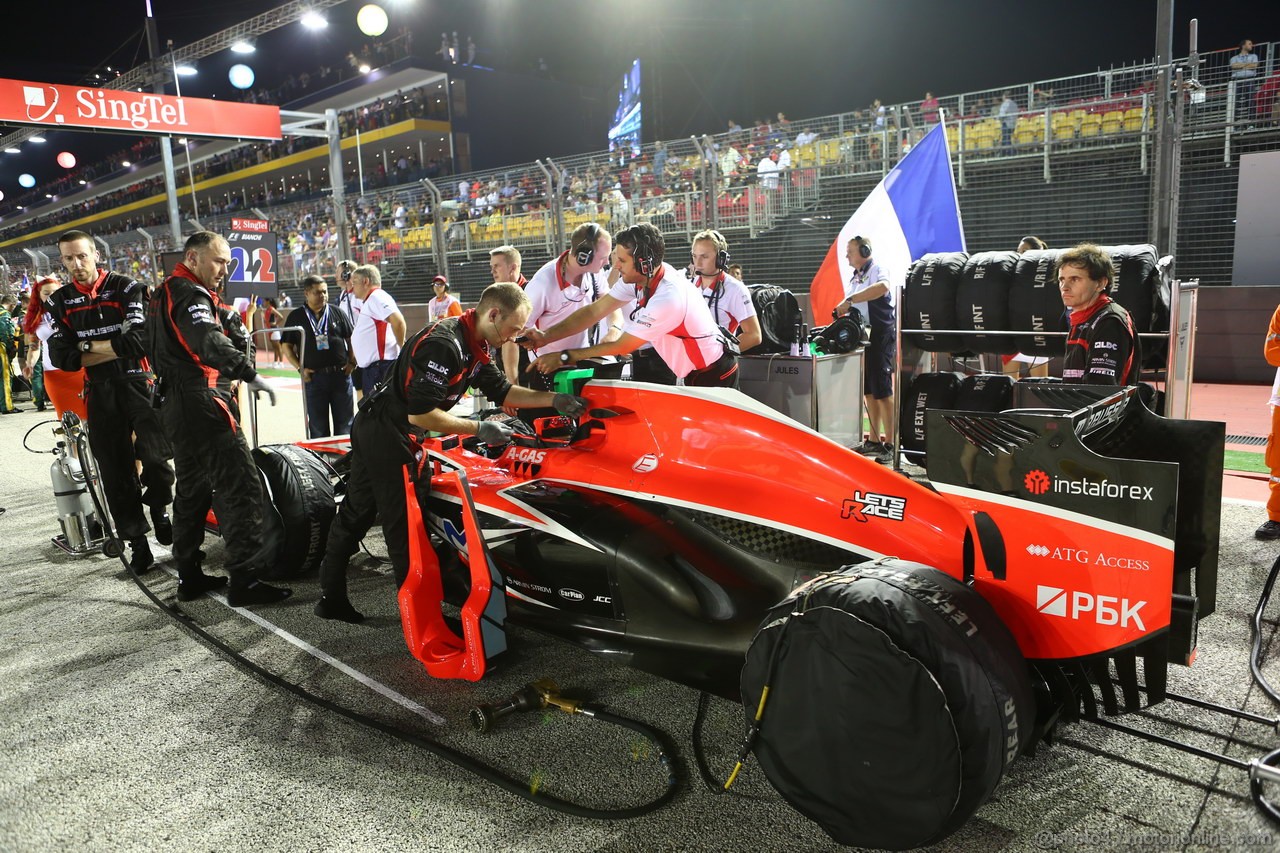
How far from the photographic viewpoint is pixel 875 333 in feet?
24.0

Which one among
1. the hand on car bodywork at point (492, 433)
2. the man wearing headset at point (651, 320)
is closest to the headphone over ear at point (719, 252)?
the man wearing headset at point (651, 320)

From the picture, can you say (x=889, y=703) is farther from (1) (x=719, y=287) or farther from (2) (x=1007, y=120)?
(2) (x=1007, y=120)

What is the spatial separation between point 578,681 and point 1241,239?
10.1m

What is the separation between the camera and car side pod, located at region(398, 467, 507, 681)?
3.10 meters

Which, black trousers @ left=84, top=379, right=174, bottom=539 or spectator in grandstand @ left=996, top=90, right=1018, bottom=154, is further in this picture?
spectator in grandstand @ left=996, top=90, right=1018, bottom=154

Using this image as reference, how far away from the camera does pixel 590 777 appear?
2596mm

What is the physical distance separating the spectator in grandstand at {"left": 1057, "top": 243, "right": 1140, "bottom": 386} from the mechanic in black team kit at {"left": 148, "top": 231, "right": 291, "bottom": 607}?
394 centimetres

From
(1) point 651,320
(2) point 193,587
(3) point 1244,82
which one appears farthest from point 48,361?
(3) point 1244,82

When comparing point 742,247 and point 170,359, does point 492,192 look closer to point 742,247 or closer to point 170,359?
point 742,247

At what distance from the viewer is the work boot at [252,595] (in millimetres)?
4242

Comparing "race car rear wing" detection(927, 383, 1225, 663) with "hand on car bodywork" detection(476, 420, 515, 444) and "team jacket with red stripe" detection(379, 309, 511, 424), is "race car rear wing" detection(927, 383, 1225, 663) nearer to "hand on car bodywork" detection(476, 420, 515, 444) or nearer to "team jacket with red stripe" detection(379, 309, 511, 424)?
"hand on car bodywork" detection(476, 420, 515, 444)

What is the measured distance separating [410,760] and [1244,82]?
11.1 metres

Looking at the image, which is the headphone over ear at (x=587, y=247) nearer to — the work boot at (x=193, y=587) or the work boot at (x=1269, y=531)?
the work boot at (x=193, y=587)

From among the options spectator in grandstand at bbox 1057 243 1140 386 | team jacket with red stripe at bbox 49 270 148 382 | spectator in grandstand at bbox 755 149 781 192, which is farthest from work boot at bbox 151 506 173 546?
spectator in grandstand at bbox 755 149 781 192
